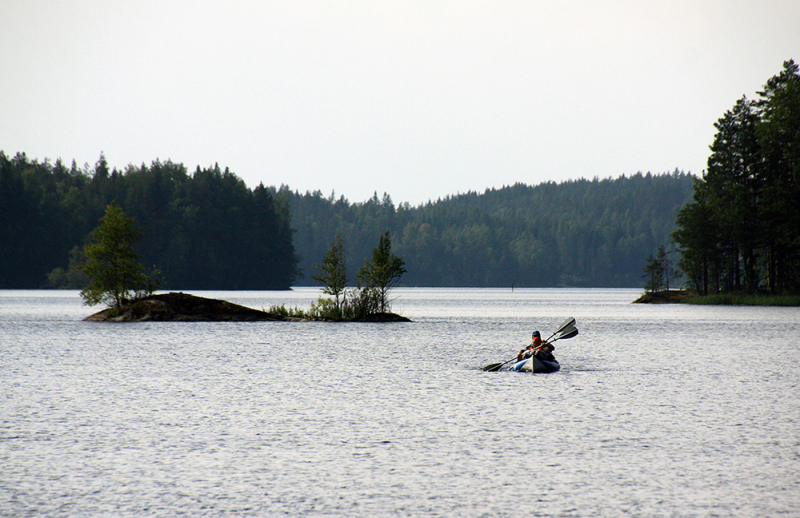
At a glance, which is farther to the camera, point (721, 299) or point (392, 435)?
point (721, 299)

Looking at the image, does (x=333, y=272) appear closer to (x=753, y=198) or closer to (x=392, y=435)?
(x=392, y=435)

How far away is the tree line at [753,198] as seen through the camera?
268 feet

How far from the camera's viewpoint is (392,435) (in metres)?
15.8

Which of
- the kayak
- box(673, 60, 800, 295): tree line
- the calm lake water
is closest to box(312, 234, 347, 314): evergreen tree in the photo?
the calm lake water

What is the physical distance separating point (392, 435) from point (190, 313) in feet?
149

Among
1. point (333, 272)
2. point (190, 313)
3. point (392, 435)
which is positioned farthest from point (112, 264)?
point (392, 435)

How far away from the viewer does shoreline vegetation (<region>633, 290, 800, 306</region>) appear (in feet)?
277

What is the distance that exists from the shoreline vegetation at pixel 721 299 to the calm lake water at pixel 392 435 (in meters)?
56.0

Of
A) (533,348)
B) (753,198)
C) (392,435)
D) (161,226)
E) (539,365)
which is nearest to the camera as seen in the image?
(392,435)

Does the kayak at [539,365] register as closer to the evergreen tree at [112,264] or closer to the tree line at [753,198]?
the evergreen tree at [112,264]

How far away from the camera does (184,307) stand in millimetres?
58844

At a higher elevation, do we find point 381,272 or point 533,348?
point 381,272

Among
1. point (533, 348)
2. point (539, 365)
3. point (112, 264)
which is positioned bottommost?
point (539, 365)

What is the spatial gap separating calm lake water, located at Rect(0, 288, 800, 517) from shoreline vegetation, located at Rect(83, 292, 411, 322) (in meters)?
22.7
